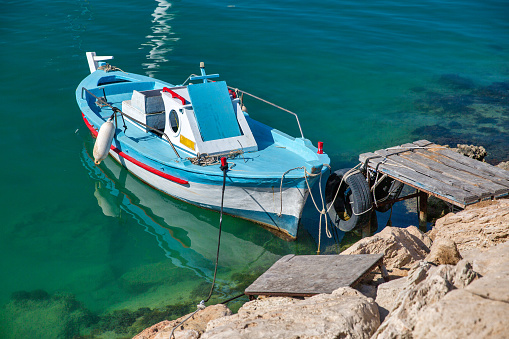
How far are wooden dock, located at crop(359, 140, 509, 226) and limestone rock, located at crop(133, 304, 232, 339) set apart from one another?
457 centimetres

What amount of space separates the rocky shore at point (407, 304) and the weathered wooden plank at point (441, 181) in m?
0.57

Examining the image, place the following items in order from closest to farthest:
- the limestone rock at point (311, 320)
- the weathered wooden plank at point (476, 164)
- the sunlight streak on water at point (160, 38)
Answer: the limestone rock at point (311, 320) → the weathered wooden plank at point (476, 164) → the sunlight streak on water at point (160, 38)

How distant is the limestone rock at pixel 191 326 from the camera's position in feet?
19.1

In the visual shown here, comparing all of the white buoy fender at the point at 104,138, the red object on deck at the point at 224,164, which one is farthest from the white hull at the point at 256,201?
the white buoy fender at the point at 104,138

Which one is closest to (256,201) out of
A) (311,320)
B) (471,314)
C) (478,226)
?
(478,226)

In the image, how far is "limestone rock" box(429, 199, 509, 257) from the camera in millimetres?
7199

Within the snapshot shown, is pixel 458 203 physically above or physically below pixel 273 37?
below

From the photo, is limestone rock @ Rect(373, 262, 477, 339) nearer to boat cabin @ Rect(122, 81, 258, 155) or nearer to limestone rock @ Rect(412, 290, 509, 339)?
limestone rock @ Rect(412, 290, 509, 339)

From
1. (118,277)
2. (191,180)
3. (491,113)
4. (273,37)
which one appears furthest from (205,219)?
(273,37)

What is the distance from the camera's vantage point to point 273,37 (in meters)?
21.6

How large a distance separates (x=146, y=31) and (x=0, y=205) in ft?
43.1

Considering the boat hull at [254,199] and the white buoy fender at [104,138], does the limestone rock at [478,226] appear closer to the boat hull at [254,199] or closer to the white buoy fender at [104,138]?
the boat hull at [254,199]

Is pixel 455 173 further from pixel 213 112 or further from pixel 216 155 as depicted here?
pixel 213 112

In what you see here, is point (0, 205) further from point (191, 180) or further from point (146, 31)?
point (146, 31)
